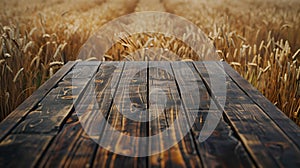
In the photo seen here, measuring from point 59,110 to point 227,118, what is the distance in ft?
1.95

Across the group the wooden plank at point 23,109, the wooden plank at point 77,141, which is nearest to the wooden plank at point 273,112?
the wooden plank at point 77,141

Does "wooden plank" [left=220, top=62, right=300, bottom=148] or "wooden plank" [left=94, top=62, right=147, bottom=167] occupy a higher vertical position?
"wooden plank" [left=220, top=62, right=300, bottom=148]

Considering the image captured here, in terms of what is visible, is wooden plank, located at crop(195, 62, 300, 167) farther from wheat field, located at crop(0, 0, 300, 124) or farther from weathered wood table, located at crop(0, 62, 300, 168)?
wheat field, located at crop(0, 0, 300, 124)

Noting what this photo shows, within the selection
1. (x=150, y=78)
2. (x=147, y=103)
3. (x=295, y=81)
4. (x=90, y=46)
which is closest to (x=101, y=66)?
(x=150, y=78)

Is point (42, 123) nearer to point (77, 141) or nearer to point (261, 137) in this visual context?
point (77, 141)

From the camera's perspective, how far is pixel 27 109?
4.38 feet

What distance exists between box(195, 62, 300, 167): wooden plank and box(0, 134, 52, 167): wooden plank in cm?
57

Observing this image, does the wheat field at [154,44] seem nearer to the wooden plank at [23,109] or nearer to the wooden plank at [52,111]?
the wooden plank at [23,109]

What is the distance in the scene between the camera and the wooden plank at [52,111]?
1.15 metres

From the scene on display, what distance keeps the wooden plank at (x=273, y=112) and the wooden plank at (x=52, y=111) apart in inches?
27.9

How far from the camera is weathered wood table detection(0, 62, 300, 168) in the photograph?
95 cm

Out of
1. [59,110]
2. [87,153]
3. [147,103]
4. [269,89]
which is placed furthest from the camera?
[269,89]

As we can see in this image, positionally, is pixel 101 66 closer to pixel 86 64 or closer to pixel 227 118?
pixel 86 64

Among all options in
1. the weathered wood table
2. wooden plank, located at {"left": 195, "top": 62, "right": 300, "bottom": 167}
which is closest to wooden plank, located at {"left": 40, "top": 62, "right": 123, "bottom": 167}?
the weathered wood table
